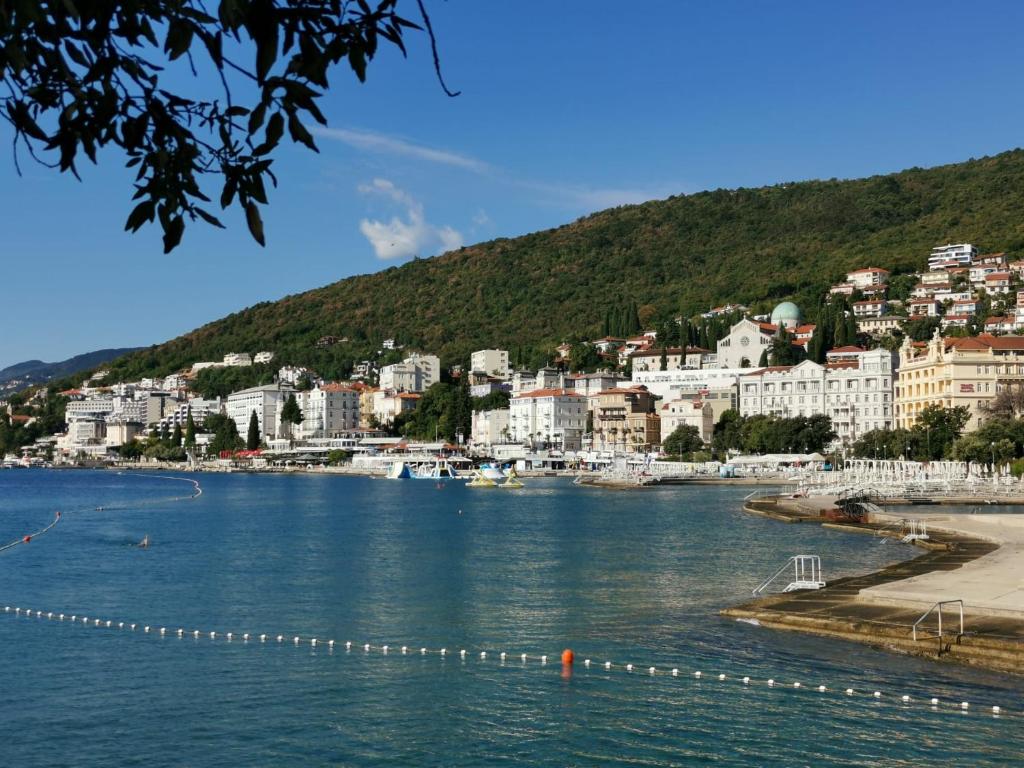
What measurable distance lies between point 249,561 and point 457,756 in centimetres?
2271

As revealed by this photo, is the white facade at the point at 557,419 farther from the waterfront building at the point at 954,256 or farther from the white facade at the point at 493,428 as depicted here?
the waterfront building at the point at 954,256

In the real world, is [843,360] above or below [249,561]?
above

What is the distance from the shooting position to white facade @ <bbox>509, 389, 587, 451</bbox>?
127000 millimetres

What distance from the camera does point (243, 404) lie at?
554ft

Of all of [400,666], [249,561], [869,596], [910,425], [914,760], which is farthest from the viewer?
[910,425]

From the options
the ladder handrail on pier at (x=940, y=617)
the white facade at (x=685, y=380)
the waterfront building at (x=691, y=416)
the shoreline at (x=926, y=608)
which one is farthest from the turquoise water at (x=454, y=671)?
the white facade at (x=685, y=380)

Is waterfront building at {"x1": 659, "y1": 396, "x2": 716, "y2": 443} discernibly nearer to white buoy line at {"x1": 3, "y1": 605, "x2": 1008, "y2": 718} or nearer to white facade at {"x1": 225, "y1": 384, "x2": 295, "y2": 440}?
white facade at {"x1": 225, "y1": 384, "x2": 295, "y2": 440}

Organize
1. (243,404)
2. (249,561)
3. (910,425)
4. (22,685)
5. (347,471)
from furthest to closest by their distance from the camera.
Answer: (243,404)
(347,471)
(910,425)
(249,561)
(22,685)

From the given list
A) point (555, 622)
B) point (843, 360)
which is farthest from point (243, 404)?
point (555, 622)

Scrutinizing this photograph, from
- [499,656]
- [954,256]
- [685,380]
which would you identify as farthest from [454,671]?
[954,256]

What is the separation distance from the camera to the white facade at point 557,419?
127 meters

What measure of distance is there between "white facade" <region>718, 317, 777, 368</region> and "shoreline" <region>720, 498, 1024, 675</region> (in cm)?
9048

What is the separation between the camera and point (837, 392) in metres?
99.8

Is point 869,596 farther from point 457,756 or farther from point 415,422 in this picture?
point 415,422
